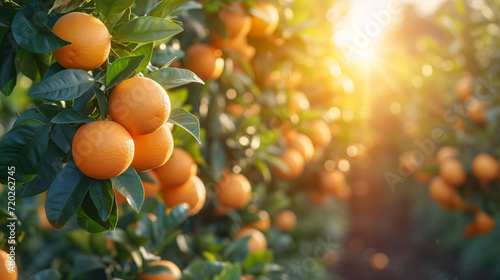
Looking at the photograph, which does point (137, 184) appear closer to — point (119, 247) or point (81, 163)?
point (81, 163)

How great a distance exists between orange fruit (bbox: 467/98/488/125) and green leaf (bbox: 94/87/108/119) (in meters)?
2.38

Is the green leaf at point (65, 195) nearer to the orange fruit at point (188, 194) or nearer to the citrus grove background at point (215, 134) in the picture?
the citrus grove background at point (215, 134)

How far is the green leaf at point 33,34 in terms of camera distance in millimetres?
684

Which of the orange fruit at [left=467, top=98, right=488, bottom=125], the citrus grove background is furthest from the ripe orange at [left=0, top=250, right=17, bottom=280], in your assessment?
the orange fruit at [left=467, top=98, right=488, bottom=125]

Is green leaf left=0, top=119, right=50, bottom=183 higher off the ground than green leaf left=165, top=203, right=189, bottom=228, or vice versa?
green leaf left=0, top=119, right=50, bottom=183

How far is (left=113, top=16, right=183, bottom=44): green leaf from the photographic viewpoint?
0.75m

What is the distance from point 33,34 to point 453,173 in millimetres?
2190

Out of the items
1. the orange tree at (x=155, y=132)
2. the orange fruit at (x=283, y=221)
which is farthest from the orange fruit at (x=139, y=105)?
the orange fruit at (x=283, y=221)

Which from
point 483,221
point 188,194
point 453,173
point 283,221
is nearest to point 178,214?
point 188,194

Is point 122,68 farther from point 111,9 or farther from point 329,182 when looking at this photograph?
point 329,182

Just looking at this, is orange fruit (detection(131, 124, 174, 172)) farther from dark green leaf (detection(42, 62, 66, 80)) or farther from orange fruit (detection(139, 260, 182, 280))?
orange fruit (detection(139, 260, 182, 280))

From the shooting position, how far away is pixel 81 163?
2.19 feet

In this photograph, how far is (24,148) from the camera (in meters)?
0.68

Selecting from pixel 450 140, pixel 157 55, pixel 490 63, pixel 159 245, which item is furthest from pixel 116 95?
pixel 490 63
